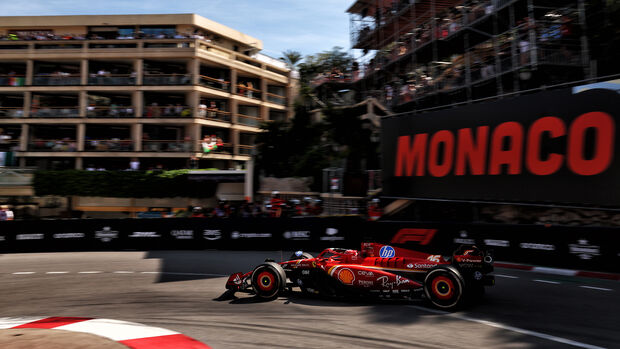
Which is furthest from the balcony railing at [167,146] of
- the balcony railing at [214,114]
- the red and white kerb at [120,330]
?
the red and white kerb at [120,330]

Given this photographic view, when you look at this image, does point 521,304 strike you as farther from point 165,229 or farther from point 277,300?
point 165,229

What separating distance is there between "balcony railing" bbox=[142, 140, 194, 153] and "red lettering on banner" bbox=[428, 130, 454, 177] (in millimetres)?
20539

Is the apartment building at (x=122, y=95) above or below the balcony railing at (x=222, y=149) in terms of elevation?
above

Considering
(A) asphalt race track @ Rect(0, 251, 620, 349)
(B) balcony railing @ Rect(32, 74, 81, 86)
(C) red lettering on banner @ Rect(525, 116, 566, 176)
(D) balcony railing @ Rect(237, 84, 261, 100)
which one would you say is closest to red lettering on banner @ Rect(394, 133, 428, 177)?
(C) red lettering on banner @ Rect(525, 116, 566, 176)

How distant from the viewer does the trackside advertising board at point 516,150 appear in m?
11.6

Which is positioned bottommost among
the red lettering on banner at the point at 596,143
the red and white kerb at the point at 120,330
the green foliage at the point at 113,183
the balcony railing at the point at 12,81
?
the red and white kerb at the point at 120,330

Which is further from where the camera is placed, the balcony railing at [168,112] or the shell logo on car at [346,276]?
the balcony railing at [168,112]

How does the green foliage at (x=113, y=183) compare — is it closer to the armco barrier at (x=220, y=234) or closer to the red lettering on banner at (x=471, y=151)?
the armco barrier at (x=220, y=234)

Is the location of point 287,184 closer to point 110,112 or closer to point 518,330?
point 110,112

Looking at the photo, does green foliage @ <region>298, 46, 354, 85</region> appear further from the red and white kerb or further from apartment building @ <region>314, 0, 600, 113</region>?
the red and white kerb

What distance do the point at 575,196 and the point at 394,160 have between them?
768 centimetres

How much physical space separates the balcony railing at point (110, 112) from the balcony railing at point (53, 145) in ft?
8.64

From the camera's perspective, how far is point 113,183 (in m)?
30.3

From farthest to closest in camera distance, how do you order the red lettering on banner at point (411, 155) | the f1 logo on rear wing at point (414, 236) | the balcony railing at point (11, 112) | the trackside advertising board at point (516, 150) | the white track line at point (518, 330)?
the balcony railing at point (11, 112)
the red lettering on banner at point (411, 155)
the f1 logo on rear wing at point (414, 236)
the trackside advertising board at point (516, 150)
the white track line at point (518, 330)
